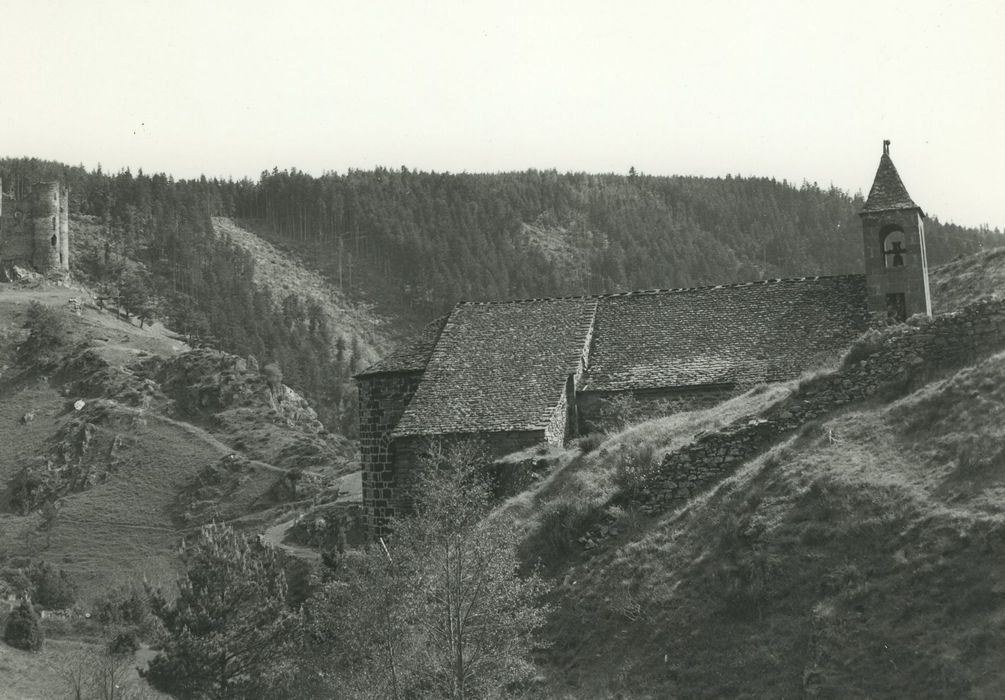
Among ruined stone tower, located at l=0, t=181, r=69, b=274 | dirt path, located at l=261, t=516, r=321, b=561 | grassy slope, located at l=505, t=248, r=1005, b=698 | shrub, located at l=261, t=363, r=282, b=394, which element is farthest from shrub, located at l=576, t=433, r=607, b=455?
ruined stone tower, located at l=0, t=181, r=69, b=274

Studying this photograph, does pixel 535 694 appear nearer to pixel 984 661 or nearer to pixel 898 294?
pixel 984 661

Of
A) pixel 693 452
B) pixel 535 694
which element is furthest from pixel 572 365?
pixel 535 694

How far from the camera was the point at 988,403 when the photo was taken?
1855cm

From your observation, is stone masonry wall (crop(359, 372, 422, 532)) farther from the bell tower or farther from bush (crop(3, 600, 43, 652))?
bush (crop(3, 600, 43, 652))

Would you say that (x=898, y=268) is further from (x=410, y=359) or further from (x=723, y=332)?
(x=410, y=359)

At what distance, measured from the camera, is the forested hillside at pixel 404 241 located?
434ft

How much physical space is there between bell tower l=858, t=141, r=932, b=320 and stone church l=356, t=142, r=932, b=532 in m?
0.05

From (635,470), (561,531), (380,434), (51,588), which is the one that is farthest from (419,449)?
(51,588)

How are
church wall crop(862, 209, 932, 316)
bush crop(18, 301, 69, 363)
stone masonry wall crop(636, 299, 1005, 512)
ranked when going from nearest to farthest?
stone masonry wall crop(636, 299, 1005, 512)
church wall crop(862, 209, 932, 316)
bush crop(18, 301, 69, 363)

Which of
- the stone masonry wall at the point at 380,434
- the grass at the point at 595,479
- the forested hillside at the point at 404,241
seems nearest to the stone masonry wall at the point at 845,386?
the grass at the point at 595,479

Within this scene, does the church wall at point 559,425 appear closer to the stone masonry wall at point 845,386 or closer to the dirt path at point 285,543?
the stone masonry wall at point 845,386

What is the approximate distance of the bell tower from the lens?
32.7 meters

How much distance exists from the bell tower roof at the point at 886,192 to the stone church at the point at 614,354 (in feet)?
0.17

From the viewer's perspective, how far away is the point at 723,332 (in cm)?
3416
